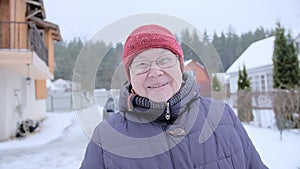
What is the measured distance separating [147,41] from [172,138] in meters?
0.39

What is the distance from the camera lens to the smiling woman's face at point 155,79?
1035 mm

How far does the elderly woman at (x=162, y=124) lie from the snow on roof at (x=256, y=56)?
1812 centimetres

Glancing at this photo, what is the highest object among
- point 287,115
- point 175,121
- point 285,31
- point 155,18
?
point 285,31

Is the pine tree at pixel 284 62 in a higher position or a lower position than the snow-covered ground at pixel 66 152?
higher

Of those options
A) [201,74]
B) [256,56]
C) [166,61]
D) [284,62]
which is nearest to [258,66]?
[256,56]

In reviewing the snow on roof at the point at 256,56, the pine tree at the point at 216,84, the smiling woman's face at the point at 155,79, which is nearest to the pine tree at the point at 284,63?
the snow on roof at the point at 256,56

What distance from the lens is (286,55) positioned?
10781 millimetres

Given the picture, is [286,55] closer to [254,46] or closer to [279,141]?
[279,141]

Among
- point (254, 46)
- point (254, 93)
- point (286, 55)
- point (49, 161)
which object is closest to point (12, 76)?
point (49, 161)

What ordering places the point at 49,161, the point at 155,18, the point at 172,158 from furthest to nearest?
the point at 49,161, the point at 155,18, the point at 172,158

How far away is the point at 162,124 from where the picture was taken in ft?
3.38

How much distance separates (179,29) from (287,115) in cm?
634

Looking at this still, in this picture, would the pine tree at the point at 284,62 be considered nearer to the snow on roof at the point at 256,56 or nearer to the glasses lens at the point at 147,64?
the snow on roof at the point at 256,56

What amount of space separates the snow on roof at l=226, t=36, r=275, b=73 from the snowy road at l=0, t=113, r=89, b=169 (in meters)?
14.5
